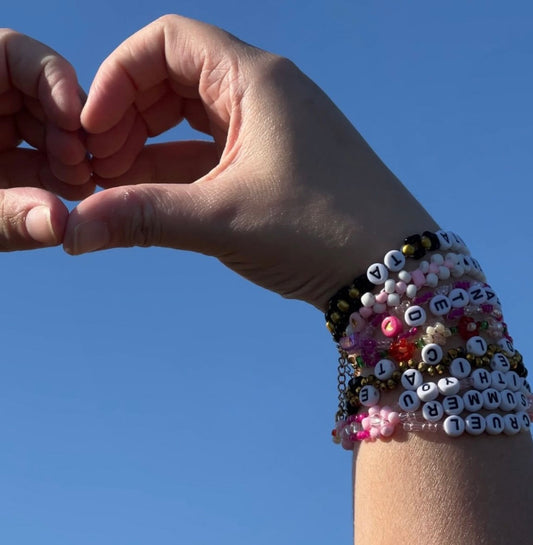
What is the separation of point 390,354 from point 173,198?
612 millimetres

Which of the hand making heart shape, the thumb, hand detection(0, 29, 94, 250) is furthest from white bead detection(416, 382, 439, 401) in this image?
hand detection(0, 29, 94, 250)

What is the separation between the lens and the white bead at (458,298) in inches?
74.0

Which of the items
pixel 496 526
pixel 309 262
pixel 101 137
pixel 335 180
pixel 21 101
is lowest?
pixel 496 526

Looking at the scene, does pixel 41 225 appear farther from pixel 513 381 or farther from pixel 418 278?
pixel 513 381

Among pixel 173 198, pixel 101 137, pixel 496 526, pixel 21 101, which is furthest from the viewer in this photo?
pixel 21 101

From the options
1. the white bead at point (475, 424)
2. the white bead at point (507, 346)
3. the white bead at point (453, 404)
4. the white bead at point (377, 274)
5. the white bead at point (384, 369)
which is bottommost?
the white bead at point (475, 424)

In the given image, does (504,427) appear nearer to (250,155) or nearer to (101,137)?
(250,155)

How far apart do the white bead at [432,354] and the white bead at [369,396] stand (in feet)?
0.44

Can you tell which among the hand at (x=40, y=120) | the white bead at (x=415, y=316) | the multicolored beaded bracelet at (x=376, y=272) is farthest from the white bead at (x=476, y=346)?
the hand at (x=40, y=120)

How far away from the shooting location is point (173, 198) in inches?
74.0

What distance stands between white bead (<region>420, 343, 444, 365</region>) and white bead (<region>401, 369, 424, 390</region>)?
0.03 metres

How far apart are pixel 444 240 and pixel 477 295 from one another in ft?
0.51

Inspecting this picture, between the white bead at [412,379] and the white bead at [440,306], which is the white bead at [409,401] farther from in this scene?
the white bead at [440,306]

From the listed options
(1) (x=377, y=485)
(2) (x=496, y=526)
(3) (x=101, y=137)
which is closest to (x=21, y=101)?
(3) (x=101, y=137)
